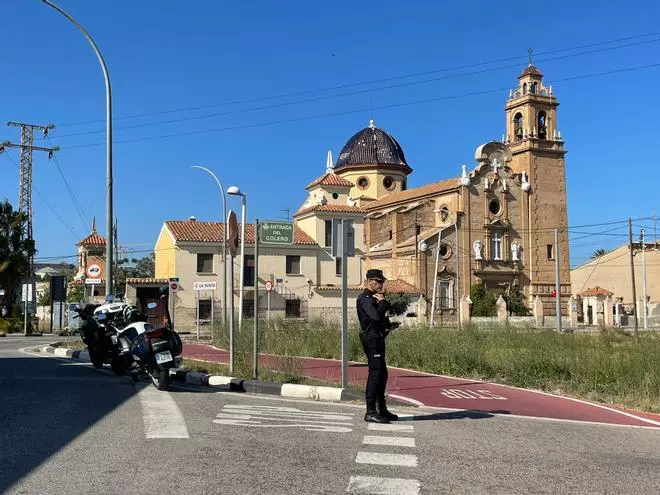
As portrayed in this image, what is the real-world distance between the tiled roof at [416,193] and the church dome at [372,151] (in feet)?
15.8

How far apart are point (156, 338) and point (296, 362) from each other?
12.5 feet

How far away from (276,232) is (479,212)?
164 ft

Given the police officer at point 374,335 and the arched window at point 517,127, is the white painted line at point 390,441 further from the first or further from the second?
the arched window at point 517,127

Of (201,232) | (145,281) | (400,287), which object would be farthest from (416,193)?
(145,281)

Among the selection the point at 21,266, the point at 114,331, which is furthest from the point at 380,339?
the point at 21,266

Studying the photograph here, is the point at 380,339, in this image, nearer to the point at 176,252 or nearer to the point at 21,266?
the point at 176,252

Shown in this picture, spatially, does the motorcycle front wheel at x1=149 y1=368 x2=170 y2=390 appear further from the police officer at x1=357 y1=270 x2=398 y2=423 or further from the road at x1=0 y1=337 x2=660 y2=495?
the police officer at x1=357 y1=270 x2=398 y2=423

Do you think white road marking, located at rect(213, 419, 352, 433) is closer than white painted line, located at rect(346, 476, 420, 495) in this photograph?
No

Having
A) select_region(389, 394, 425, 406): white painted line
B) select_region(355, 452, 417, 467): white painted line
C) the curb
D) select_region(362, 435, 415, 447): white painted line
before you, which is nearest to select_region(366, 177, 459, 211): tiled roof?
the curb

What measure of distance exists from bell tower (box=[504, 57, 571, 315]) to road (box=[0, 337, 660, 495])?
56.5 metres

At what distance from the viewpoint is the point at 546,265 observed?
6347 centimetres

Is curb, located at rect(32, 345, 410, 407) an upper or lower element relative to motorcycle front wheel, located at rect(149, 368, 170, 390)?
lower

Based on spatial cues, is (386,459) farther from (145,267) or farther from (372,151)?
(145,267)

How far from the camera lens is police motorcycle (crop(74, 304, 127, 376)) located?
12984 millimetres
